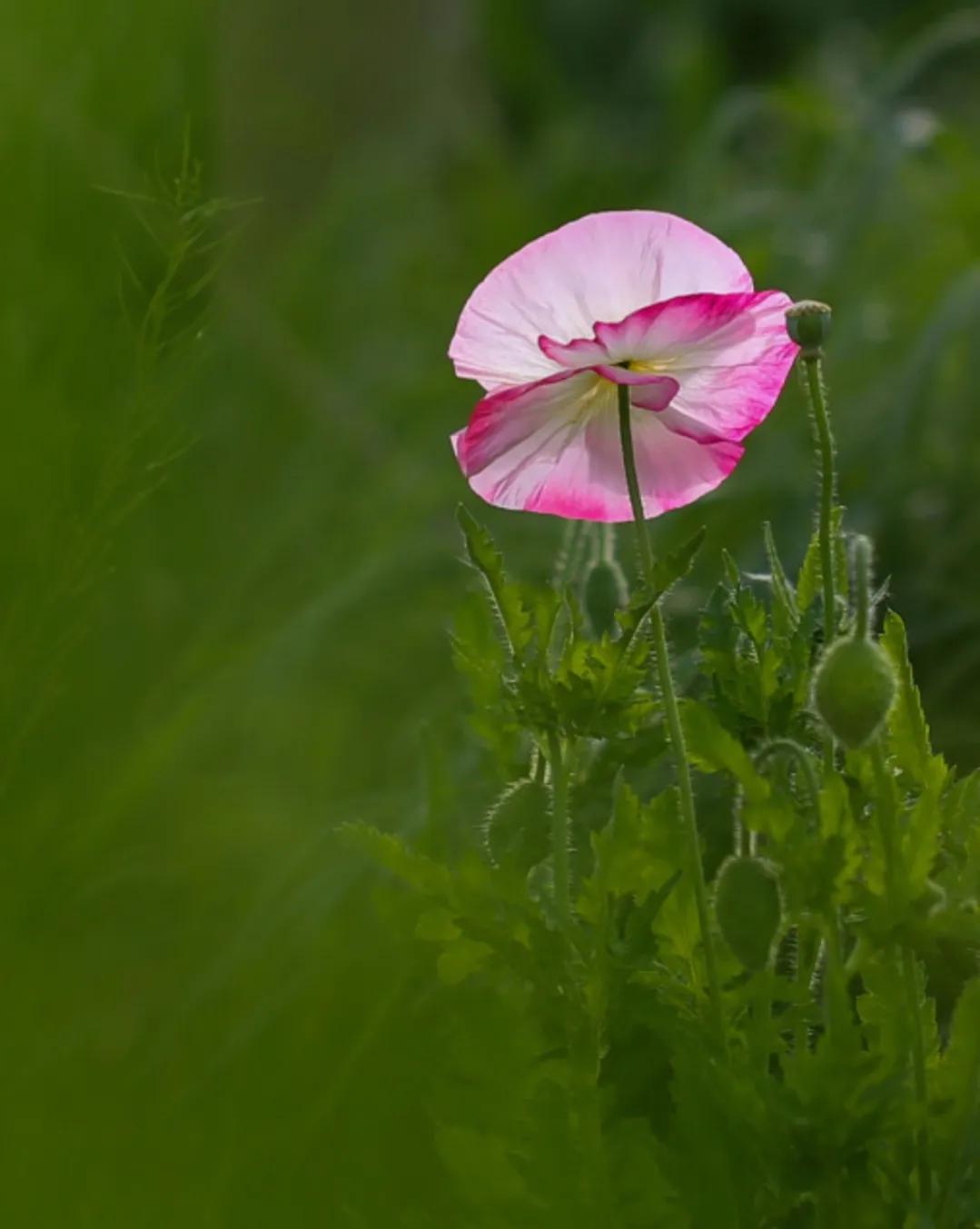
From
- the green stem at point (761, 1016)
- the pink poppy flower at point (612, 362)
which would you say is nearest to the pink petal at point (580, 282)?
the pink poppy flower at point (612, 362)

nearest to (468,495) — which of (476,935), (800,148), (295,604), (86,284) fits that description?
(295,604)

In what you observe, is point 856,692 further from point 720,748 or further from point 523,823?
point 523,823

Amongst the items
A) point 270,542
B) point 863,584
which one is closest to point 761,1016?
point 863,584

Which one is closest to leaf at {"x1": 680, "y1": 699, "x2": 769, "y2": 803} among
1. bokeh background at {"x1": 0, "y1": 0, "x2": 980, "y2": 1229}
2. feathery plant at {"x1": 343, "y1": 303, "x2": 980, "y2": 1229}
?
feathery plant at {"x1": 343, "y1": 303, "x2": 980, "y2": 1229}

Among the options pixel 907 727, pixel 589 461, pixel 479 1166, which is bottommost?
pixel 479 1166

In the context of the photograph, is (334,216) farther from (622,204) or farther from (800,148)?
(800,148)

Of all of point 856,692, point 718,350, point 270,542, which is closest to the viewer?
point 856,692

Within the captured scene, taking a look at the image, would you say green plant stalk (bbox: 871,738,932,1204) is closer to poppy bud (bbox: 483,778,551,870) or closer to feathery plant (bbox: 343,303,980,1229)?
feathery plant (bbox: 343,303,980,1229)
